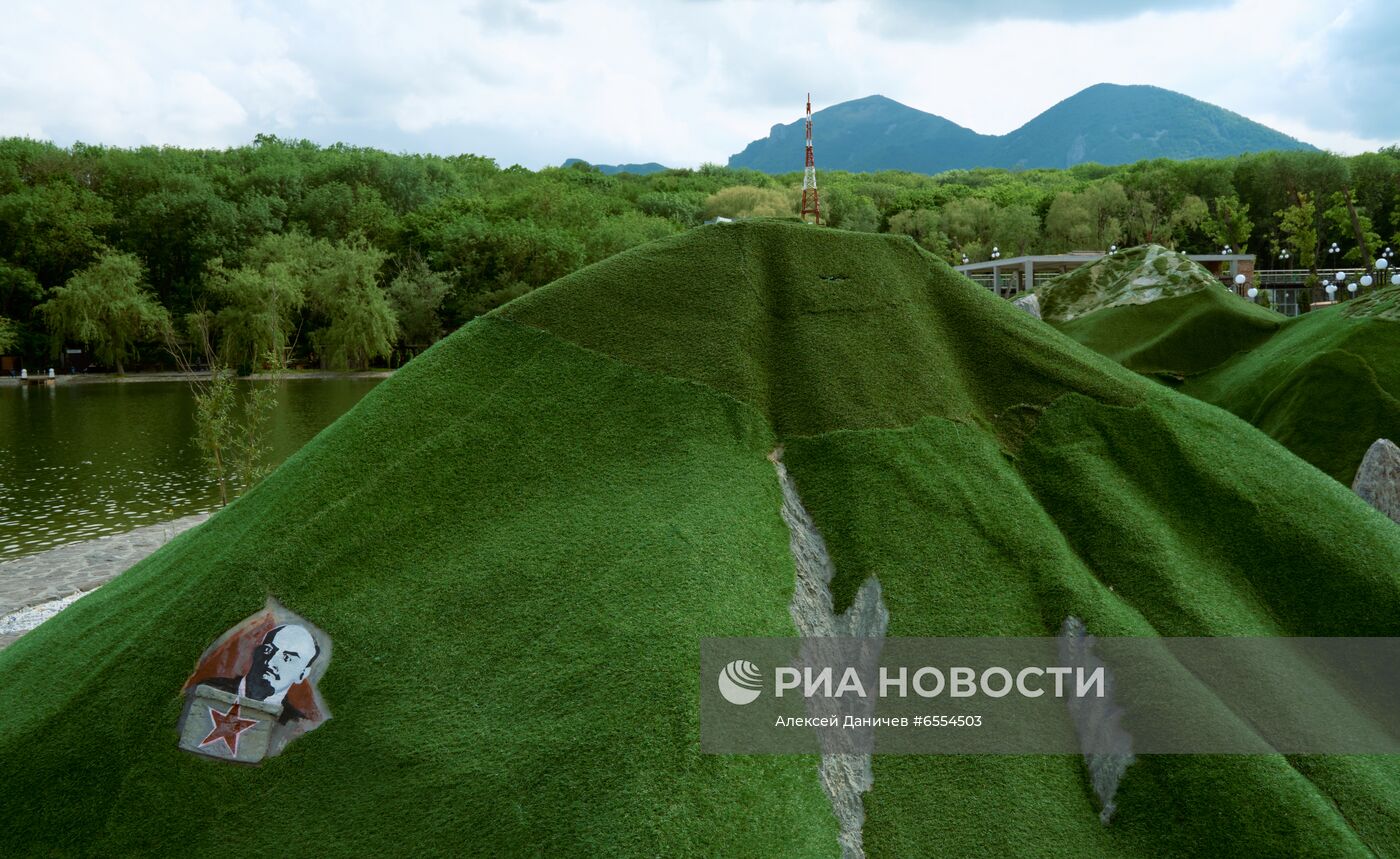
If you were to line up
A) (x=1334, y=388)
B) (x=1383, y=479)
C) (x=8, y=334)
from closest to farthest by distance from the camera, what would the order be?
(x=1383, y=479) < (x=1334, y=388) < (x=8, y=334)

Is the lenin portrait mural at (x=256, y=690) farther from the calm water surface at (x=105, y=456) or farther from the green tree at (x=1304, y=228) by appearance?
the green tree at (x=1304, y=228)

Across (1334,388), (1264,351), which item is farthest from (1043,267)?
(1334,388)

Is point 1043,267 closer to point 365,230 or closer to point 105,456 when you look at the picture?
point 365,230

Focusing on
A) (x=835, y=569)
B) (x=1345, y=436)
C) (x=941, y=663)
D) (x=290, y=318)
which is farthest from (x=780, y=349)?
(x=290, y=318)

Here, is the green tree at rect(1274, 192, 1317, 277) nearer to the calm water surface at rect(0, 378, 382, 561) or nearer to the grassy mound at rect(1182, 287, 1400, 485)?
the grassy mound at rect(1182, 287, 1400, 485)

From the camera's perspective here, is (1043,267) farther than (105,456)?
Yes

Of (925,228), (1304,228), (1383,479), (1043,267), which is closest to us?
(1383,479)

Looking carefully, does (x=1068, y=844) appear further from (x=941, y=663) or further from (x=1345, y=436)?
(x=1345, y=436)
